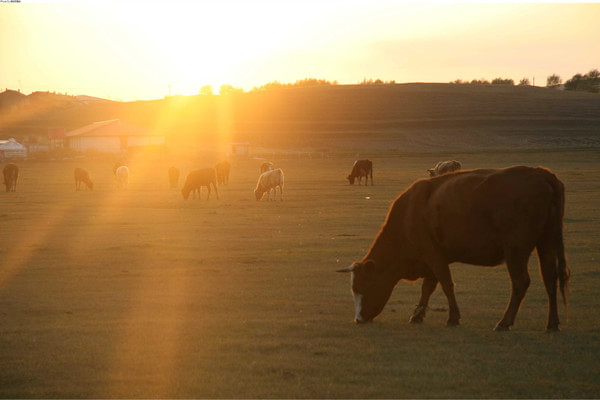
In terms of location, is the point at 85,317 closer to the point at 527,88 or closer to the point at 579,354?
the point at 579,354

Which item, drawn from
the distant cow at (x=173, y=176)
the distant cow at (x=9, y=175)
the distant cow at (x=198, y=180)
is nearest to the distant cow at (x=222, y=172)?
the distant cow at (x=173, y=176)

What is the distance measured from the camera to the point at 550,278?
9.15 m

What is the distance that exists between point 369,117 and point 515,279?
115m

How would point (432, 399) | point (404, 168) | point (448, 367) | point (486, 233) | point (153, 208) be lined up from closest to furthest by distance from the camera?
point (432, 399) < point (448, 367) < point (486, 233) < point (153, 208) < point (404, 168)

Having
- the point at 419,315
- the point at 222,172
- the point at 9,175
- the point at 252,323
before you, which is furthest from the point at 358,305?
the point at 222,172

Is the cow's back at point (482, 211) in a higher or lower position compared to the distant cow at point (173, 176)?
higher

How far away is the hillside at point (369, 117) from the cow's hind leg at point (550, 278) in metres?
85.9

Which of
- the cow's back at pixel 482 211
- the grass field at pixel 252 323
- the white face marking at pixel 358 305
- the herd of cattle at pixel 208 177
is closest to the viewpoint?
the grass field at pixel 252 323

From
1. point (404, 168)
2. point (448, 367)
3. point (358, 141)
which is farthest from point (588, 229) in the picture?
point (358, 141)

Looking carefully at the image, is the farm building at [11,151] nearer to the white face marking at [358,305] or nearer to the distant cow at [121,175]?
the distant cow at [121,175]

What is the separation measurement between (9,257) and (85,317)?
711 cm

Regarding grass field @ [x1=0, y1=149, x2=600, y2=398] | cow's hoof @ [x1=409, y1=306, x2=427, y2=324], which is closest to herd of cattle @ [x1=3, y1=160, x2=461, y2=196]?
grass field @ [x1=0, y1=149, x2=600, y2=398]

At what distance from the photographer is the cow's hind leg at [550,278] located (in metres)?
9.05

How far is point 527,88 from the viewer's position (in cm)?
15175
